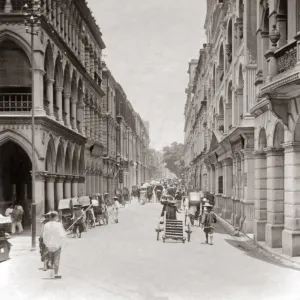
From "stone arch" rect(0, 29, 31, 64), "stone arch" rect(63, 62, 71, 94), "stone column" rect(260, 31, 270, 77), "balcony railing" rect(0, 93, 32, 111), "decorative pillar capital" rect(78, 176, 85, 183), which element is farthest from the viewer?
"decorative pillar capital" rect(78, 176, 85, 183)

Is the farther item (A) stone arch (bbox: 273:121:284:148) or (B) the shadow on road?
(A) stone arch (bbox: 273:121:284:148)

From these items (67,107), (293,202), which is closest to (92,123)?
(67,107)

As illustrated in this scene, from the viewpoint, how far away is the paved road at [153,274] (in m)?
10.9

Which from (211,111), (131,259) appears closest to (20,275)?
(131,259)

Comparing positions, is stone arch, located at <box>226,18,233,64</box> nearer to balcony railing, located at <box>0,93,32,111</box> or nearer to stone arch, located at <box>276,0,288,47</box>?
balcony railing, located at <box>0,93,32,111</box>

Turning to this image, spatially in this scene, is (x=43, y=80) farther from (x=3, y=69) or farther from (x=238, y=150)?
(x=238, y=150)

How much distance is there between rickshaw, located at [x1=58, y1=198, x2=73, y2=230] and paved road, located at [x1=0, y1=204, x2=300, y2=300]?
14.5 ft

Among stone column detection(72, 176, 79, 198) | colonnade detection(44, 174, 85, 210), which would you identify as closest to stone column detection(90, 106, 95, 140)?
colonnade detection(44, 174, 85, 210)

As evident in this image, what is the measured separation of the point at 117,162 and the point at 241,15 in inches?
1289

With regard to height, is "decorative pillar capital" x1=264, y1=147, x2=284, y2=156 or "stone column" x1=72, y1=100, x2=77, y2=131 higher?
"stone column" x1=72, y1=100, x2=77, y2=131

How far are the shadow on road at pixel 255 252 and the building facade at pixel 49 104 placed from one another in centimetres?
773

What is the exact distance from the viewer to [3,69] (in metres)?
25.0

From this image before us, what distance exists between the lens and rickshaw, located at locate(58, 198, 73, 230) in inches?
973

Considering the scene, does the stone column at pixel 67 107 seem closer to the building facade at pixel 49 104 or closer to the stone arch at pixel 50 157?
the building facade at pixel 49 104
